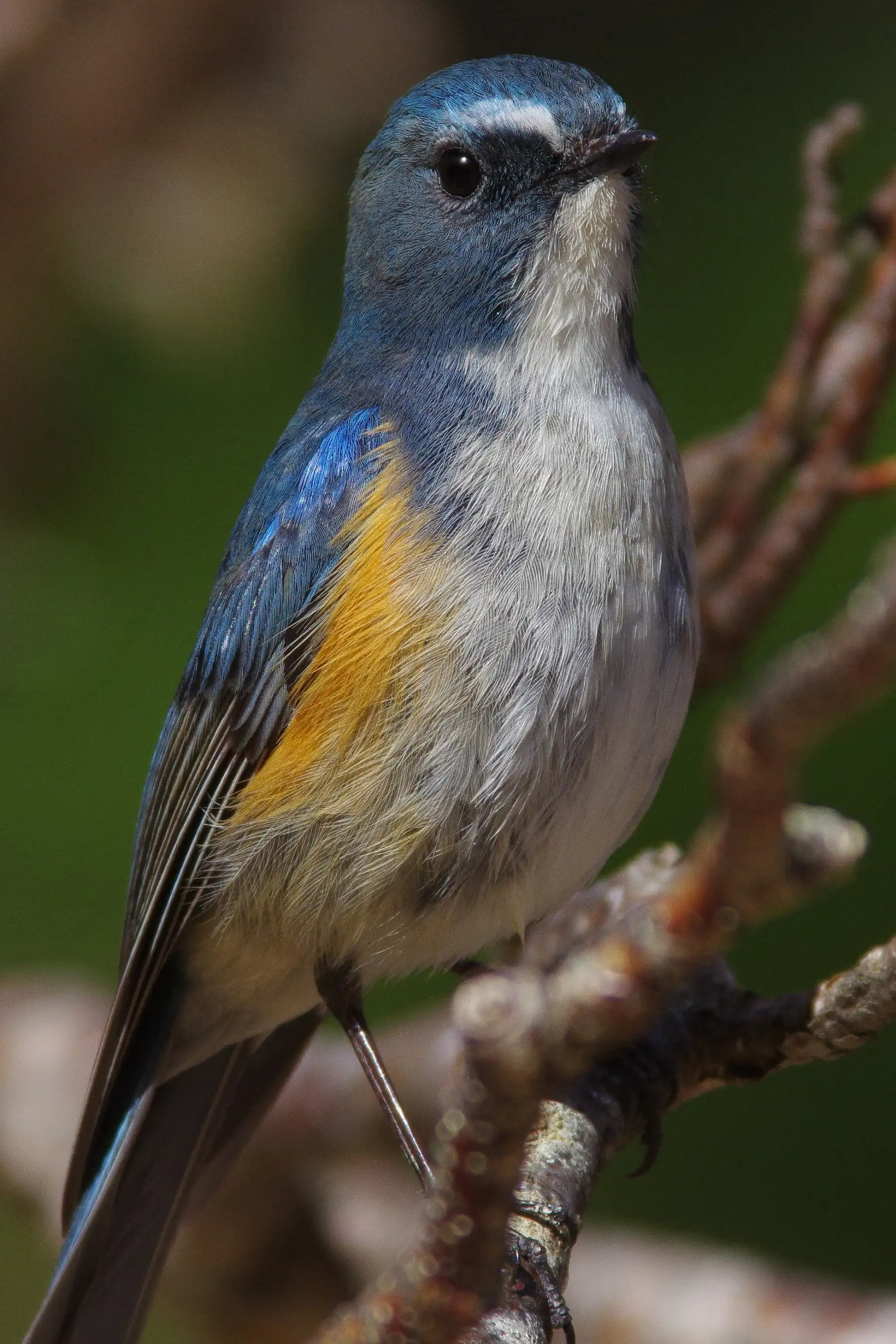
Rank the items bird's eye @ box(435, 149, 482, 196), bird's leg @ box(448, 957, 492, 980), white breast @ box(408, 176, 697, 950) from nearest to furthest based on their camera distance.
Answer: white breast @ box(408, 176, 697, 950) < bird's eye @ box(435, 149, 482, 196) < bird's leg @ box(448, 957, 492, 980)

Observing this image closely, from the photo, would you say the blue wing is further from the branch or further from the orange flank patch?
the branch

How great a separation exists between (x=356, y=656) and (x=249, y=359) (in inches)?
94.0

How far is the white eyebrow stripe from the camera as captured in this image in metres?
2.77

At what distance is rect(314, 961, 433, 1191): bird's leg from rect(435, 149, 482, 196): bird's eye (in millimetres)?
1436

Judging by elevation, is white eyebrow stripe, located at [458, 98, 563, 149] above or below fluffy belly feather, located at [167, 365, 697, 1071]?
above

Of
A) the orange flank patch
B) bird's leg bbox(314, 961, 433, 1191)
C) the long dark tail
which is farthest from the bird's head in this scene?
the long dark tail

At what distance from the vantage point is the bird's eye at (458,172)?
2.88 meters

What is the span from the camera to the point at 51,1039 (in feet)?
12.3

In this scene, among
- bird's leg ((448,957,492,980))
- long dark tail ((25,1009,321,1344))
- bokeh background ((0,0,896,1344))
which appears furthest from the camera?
bokeh background ((0,0,896,1344))

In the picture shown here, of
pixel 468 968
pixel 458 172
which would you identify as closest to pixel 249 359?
pixel 458 172

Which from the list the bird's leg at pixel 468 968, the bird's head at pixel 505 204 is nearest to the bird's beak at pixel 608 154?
the bird's head at pixel 505 204

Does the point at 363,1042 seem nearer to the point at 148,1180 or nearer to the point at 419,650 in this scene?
the point at 148,1180

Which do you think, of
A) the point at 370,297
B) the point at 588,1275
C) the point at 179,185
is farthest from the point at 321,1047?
the point at 179,185

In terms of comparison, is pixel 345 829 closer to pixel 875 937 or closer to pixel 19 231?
pixel 875 937
